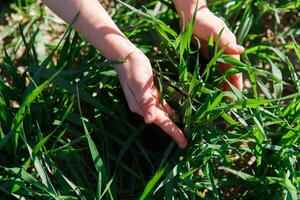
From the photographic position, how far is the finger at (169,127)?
48.3 inches

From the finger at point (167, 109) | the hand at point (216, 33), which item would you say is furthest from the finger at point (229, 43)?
the finger at point (167, 109)

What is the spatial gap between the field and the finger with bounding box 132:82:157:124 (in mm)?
75

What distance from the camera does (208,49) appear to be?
1.39 m

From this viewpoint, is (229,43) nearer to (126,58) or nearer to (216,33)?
(216,33)

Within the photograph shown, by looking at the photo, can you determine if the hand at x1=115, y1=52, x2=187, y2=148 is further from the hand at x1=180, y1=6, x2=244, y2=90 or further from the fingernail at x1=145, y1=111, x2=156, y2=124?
the hand at x1=180, y1=6, x2=244, y2=90

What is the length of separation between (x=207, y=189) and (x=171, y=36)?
1.41 feet

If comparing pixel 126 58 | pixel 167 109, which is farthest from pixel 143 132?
pixel 126 58

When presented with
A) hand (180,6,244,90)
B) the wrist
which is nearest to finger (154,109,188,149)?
hand (180,6,244,90)

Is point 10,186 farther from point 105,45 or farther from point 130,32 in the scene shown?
point 130,32

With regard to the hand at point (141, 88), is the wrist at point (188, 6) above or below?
above

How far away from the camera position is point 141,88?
119 cm

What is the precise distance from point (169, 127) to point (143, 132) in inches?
7.8

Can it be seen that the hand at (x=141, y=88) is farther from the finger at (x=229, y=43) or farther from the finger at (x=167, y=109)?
the finger at (x=229, y=43)

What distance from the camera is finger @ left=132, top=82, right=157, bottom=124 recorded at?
1.19 meters
